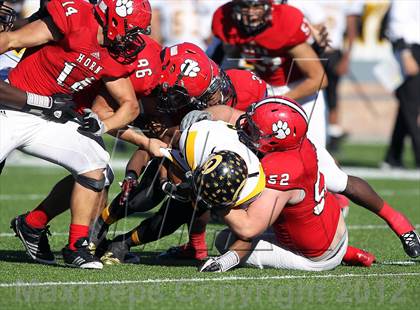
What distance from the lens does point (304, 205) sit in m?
6.02

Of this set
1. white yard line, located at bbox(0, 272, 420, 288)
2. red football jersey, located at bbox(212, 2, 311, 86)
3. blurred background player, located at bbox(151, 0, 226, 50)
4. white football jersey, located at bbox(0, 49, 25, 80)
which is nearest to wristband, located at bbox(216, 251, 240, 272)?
white yard line, located at bbox(0, 272, 420, 288)

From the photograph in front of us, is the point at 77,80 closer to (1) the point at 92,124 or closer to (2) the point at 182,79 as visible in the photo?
(1) the point at 92,124

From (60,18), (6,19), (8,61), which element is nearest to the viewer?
(60,18)

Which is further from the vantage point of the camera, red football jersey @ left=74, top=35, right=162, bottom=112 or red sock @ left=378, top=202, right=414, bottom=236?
red sock @ left=378, top=202, right=414, bottom=236

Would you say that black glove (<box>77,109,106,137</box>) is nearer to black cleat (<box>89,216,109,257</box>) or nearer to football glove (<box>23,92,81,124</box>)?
football glove (<box>23,92,81,124</box>)

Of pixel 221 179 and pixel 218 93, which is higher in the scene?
pixel 221 179

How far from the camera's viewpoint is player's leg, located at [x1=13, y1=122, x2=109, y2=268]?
615 centimetres

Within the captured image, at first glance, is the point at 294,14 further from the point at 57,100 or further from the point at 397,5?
the point at 397,5

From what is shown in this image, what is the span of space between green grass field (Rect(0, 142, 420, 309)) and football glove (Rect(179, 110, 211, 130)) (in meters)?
0.87

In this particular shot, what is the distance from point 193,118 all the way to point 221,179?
755mm

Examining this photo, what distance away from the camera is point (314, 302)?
5180 mm

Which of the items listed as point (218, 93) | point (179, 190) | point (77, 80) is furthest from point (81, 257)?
point (218, 93)

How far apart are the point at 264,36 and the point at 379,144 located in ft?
30.2

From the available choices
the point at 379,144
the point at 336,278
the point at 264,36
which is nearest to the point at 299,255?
the point at 336,278
